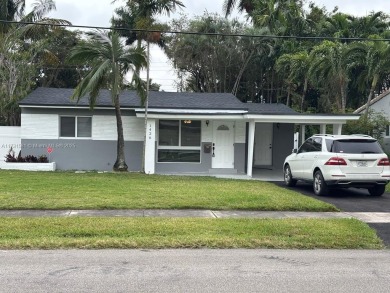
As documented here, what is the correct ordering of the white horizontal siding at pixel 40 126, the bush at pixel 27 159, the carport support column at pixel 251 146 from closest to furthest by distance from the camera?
1. the carport support column at pixel 251 146
2. the bush at pixel 27 159
3. the white horizontal siding at pixel 40 126

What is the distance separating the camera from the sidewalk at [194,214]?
1015 cm

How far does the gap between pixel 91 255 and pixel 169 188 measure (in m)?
6.95

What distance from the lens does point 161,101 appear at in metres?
21.8

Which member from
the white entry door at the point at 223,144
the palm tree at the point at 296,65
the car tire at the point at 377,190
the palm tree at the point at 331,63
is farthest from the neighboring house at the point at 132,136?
the palm tree at the point at 296,65

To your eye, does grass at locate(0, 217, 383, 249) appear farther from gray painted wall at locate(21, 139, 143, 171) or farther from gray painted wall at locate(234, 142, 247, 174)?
gray painted wall at locate(21, 139, 143, 171)

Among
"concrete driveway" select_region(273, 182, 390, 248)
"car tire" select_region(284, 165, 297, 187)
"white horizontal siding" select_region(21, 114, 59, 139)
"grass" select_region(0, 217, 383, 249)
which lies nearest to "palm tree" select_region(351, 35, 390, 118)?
"car tire" select_region(284, 165, 297, 187)

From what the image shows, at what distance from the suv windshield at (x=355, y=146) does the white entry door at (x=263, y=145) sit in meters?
9.98

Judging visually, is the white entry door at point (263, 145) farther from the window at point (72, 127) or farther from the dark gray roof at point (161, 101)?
the window at point (72, 127)

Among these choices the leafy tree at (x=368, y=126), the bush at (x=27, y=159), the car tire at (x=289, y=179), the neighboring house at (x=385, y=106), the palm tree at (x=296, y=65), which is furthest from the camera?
the neighboring house at (x=385, y=106)

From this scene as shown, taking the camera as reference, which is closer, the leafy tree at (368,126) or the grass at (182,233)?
the grass at (182,233)

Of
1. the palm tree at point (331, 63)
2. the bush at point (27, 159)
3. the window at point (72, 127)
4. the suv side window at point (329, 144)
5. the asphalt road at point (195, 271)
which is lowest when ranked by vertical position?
the asphalt road at point (195, 271)

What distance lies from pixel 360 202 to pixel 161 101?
1125 cm

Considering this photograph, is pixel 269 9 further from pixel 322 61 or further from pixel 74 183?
pixel 74 183

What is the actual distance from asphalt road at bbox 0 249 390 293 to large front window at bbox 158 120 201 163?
13576 mm
